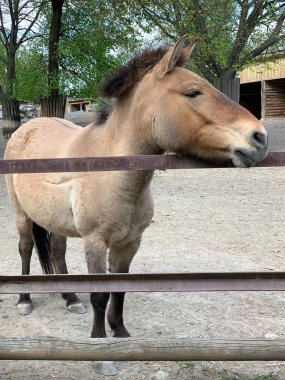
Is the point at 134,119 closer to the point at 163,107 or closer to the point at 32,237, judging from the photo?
the point at 163,107

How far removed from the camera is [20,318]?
4301 millimetres

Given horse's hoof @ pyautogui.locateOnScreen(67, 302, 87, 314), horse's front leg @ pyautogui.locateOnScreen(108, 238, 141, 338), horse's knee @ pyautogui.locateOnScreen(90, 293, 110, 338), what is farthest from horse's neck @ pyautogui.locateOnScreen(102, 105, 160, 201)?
horse's hoof @ pyautogui.locateOnScreen(67, 302, 87, 314)

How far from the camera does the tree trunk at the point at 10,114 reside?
56.5 ft

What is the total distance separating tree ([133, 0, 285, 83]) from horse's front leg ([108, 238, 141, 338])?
10.6 metres

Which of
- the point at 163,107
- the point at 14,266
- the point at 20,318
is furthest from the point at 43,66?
the point at 163,107

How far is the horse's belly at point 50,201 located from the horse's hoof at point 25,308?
926 mm

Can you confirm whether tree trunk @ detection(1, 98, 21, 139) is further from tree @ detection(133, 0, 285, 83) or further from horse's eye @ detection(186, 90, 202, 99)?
horse's eye @ detection(186, 90, 202, 99)

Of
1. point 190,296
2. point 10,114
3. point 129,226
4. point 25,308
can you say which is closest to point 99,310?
point 129,226

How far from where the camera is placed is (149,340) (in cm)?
248

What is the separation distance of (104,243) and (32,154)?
136 cm

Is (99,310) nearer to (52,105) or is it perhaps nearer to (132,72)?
(132,72)

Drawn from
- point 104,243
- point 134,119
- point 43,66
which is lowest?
point 104,243

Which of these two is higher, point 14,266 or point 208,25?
point 208,25

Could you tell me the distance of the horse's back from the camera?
4.04 metres
